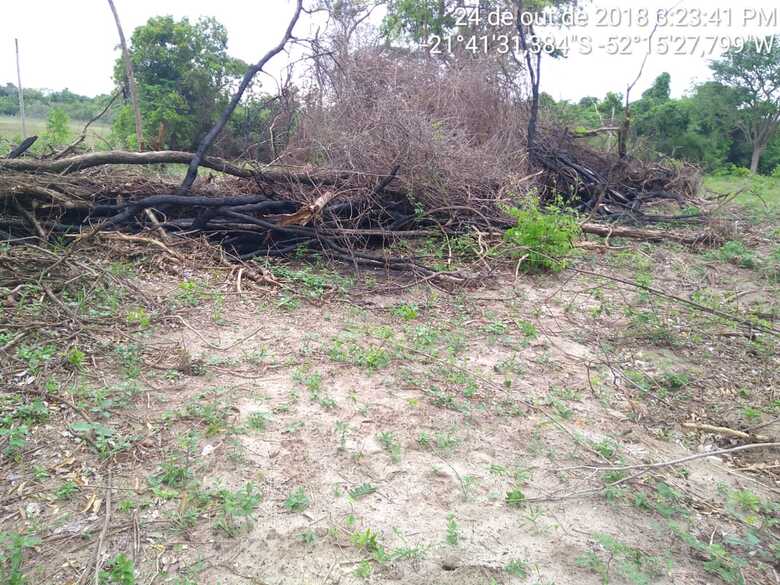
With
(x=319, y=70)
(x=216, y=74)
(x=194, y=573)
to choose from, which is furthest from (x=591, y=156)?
(x=216, y=74)

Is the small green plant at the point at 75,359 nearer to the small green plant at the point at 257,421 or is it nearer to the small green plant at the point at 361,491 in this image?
the small green plant at the point at 257,421

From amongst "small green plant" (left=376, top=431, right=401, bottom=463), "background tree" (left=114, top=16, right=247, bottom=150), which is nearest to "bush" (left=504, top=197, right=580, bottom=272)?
"small green plant" (left=376, top=431, right=401, bottom=463)

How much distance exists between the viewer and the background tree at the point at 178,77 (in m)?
17.8

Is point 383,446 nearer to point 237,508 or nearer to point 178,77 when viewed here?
point 237,508

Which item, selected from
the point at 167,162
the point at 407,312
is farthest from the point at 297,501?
the point at 167,162

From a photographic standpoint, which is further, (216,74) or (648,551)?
(216,74)

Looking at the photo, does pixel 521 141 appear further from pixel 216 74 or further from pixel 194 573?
pixel 216 74

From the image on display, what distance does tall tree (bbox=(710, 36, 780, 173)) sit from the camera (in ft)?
Answer: 71.4

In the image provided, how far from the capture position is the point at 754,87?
22.3 m

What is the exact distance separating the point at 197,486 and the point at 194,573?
0.43 metres

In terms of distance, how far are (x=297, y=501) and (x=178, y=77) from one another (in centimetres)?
→ 1893

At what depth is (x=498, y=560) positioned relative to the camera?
82.1 inches

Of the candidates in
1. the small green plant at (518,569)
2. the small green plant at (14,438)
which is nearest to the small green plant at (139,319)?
the small green plant at (14,438)

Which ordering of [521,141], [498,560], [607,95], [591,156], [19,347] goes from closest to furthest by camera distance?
[498,560]
[19,347]
[521,141]
[591,156]
[607,95]
